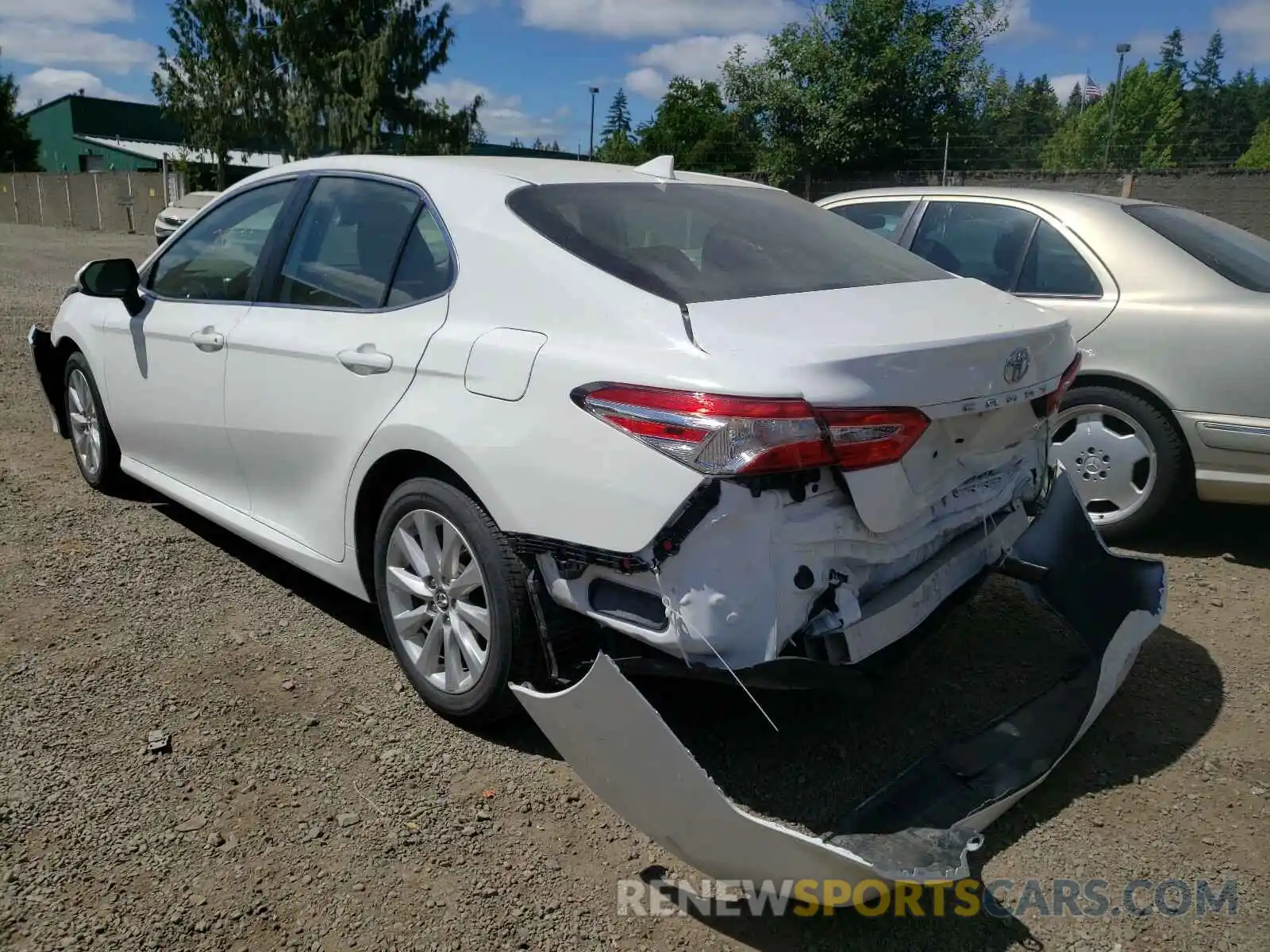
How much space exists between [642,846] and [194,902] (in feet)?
3.56

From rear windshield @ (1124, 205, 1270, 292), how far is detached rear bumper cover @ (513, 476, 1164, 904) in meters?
1.96

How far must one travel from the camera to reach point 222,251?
13.4ft

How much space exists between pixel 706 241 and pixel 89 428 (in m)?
3.57

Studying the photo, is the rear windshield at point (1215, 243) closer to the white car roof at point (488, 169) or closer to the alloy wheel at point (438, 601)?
the white car roof at point (488, 169)

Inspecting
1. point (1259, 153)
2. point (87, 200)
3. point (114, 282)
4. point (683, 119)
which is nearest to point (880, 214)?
point (114, 282)

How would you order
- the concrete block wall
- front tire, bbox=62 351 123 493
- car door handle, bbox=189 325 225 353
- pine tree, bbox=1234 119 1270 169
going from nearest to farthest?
car door handle, bbox=189 325 225 353 < front tire, bbox=62 351 123 493 < pine tree, bbox=1234 119 1270 169 < the concrete block wall

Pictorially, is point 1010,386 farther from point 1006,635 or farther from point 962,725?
point 1006,635

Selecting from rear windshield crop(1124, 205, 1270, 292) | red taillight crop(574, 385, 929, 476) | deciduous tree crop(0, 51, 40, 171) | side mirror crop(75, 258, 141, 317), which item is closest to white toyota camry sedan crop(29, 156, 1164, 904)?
red taillight crop(574, 385, 929, 476)

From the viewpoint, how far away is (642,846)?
104 inches

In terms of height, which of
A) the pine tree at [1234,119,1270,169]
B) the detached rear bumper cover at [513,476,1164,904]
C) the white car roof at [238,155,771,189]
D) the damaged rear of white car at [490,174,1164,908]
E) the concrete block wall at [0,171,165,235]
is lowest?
the concrete block wall at [0,171,165,235]

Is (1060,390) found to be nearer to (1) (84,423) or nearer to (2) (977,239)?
(2) (977,239)

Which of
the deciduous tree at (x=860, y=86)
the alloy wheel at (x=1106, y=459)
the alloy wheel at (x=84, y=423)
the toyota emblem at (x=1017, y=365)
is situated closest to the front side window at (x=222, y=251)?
the alloy wheel at (x=84, y=423)

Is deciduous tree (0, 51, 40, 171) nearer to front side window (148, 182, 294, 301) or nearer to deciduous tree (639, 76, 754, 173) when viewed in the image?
deciduous tree (639, 76, 754, 173)

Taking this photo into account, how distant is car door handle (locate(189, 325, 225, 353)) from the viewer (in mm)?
3762
